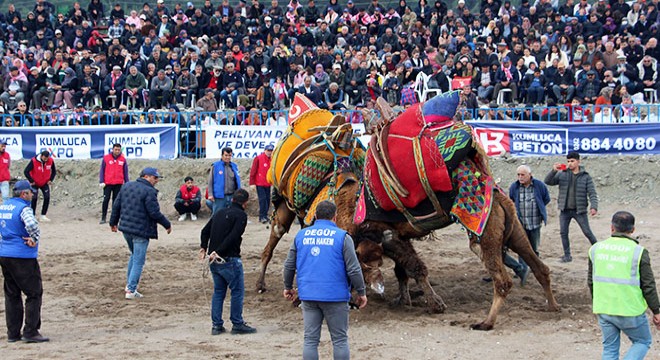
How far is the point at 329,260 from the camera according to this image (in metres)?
7.52

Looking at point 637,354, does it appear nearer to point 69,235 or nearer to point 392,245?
point 392,245

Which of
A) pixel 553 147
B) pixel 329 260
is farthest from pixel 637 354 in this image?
pixel 553 147

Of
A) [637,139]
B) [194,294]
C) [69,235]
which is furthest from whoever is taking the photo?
[637,139]

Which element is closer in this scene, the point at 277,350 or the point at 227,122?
the point at 277,350

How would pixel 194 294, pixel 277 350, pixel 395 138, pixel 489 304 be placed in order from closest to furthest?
1. pixel 277 350
2. pixel 395 138
3. pixel 489 304
4. pixel 194 294

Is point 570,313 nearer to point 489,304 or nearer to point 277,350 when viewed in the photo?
point 489,304

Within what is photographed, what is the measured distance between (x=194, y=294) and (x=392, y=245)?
2802 millimetres

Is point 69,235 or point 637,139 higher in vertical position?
point 637,139

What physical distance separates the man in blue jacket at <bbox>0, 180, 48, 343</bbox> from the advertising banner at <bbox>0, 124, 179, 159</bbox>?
435 inches

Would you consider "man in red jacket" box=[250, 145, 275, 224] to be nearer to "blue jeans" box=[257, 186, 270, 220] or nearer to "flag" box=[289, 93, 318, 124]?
"blue jeans" box=[257, 186, 270, 220]

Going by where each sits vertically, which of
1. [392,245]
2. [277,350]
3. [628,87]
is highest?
[628,87]

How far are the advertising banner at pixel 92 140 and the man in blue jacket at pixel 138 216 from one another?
30.2 feet

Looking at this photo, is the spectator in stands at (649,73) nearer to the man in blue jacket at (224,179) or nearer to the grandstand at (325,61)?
the grandstand at (325,61)

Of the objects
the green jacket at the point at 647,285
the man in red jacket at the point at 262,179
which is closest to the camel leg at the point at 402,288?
the green jacket at the point at 647,285
